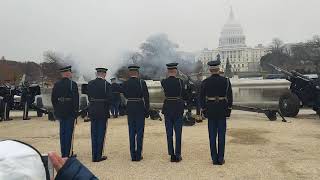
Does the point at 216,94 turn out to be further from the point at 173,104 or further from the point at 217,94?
the point at 173,104

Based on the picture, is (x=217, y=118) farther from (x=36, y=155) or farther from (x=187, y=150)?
(x=36, y=155)

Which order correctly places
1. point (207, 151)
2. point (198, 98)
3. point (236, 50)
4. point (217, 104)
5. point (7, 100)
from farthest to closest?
point (236, 50) → point (7, 100) → point (198, 98) → point (207, 151) → point (217, 104)

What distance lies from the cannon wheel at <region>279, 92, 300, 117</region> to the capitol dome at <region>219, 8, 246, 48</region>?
107 metres

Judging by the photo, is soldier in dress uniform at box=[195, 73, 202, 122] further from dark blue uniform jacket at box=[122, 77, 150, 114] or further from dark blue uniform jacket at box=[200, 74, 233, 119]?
dark blue uniform jacket at box=[200, 74, 233, 119]

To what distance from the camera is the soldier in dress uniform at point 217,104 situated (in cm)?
846

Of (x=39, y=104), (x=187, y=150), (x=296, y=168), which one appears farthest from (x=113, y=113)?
(x=296, y=168)

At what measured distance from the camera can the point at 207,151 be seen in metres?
9.56

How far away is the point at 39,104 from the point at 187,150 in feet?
39.4

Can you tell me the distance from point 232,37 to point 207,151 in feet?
395

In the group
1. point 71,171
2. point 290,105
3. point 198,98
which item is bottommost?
point 290,105

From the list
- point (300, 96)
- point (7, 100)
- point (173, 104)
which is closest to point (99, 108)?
point (173, 104)

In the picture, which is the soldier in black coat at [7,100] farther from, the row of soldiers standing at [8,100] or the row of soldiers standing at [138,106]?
A: the row of soldiers standing at [138,106]

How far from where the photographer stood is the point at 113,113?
19.0 meters

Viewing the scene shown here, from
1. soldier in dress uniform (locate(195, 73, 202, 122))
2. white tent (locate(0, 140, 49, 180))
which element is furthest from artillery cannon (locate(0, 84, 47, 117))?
white tent (locate(0, 140, 49, 180))
